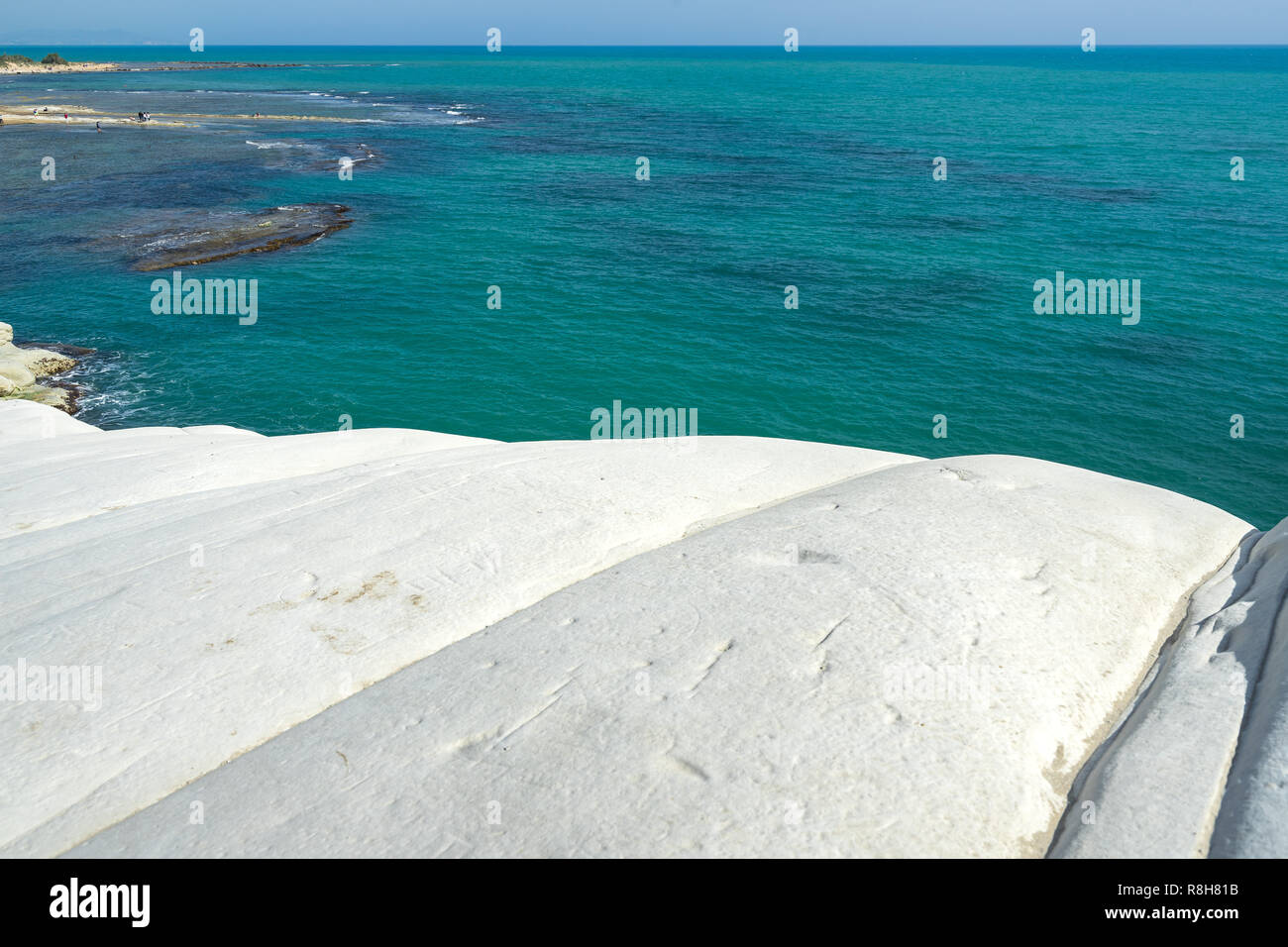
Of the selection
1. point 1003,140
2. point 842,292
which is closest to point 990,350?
point 842,292

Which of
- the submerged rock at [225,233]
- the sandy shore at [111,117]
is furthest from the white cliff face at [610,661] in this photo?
the sandy shore at [111,117]

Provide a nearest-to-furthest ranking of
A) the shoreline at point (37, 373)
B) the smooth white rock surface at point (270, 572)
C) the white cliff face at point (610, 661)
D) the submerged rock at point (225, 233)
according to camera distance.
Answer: the white cliff face at point (610, 661), the smooth white rock surface at point (270, 572), the shoreline at point (37, 373), the submerged rock at point (225, 233)

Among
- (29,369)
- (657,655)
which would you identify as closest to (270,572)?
(657,655)

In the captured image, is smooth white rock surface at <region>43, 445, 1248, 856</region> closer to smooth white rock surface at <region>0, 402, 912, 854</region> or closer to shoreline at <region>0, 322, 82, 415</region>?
smooth white rock surface at <region>0, 402, 912, 854</region>

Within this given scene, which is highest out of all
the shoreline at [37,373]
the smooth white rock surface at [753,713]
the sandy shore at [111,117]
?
the sandy shore at [111,117]

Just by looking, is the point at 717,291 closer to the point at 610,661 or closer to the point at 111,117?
the point at 610,661

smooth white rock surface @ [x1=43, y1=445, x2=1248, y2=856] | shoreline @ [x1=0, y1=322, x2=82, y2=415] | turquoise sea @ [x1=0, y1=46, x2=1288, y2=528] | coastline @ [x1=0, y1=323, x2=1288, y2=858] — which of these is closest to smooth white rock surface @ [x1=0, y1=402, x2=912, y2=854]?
coastline @ [x1=0, y1=323, x2=1288, y2=858]

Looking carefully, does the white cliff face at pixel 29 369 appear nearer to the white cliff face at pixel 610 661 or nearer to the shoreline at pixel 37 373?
the shoreline at pixel 37 373
